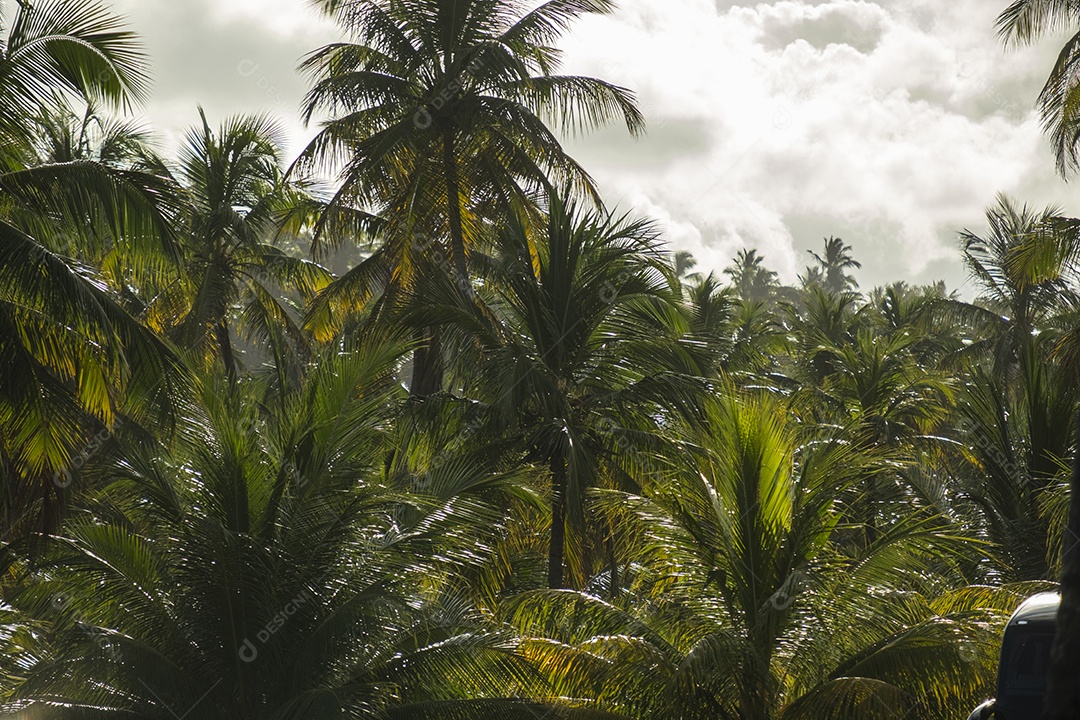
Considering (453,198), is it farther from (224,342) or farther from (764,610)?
(764,610)

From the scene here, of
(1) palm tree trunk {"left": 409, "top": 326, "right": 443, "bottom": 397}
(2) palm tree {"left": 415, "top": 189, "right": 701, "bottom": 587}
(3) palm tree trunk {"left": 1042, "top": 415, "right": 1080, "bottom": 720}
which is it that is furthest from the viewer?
(1) palm tree trunk {"left": 409, "top": 326, "right": 443, "bottom": 397}

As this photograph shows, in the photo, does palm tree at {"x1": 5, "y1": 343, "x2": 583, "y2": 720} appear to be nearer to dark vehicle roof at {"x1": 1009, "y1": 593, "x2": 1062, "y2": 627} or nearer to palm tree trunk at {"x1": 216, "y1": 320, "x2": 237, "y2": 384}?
dark vehicle roof at {"x1": 1009, "y1": 593, "x2": 1062, "y2": 627}

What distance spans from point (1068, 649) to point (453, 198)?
1260cm

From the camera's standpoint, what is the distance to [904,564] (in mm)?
8484

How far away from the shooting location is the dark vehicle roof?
20.2 ft

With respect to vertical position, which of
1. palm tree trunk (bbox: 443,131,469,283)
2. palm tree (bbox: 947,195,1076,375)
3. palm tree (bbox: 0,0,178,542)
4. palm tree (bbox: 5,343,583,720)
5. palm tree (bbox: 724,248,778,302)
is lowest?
palm tree (bbox: 5,343,583,720)

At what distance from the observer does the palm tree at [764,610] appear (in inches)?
306

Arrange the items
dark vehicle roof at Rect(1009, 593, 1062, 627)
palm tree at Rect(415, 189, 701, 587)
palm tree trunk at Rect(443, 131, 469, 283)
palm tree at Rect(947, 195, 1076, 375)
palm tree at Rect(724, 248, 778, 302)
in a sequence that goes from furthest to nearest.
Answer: palm tree at Rect(724, 248, 778, 302) → palm tree at Rect(947, 195, 1076, 375) → palm tree trunk at Rect(443, 131, 469, 283) → palm tree at Rect(415, 189, 701, 587) → dark vehicle roof at Rect(1009, 593, 1062, 627)

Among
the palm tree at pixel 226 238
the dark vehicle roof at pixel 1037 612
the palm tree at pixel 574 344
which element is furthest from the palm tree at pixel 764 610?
the palm tree at pixel 226 238

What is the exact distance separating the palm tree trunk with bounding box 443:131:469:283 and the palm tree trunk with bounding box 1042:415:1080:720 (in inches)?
468

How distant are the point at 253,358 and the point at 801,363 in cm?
3495

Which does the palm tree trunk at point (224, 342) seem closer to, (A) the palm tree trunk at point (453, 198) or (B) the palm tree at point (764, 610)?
(A) the palm tree trunk at point (453, 198)

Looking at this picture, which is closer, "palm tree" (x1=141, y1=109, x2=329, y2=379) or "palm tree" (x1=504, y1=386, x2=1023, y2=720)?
"palm tree" (x1=504, y1=386, x2=1023, y2=720)

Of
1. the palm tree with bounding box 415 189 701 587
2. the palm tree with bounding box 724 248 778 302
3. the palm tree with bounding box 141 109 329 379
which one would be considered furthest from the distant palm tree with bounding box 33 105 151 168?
the palm tree with bounding box 724 248 778 302
